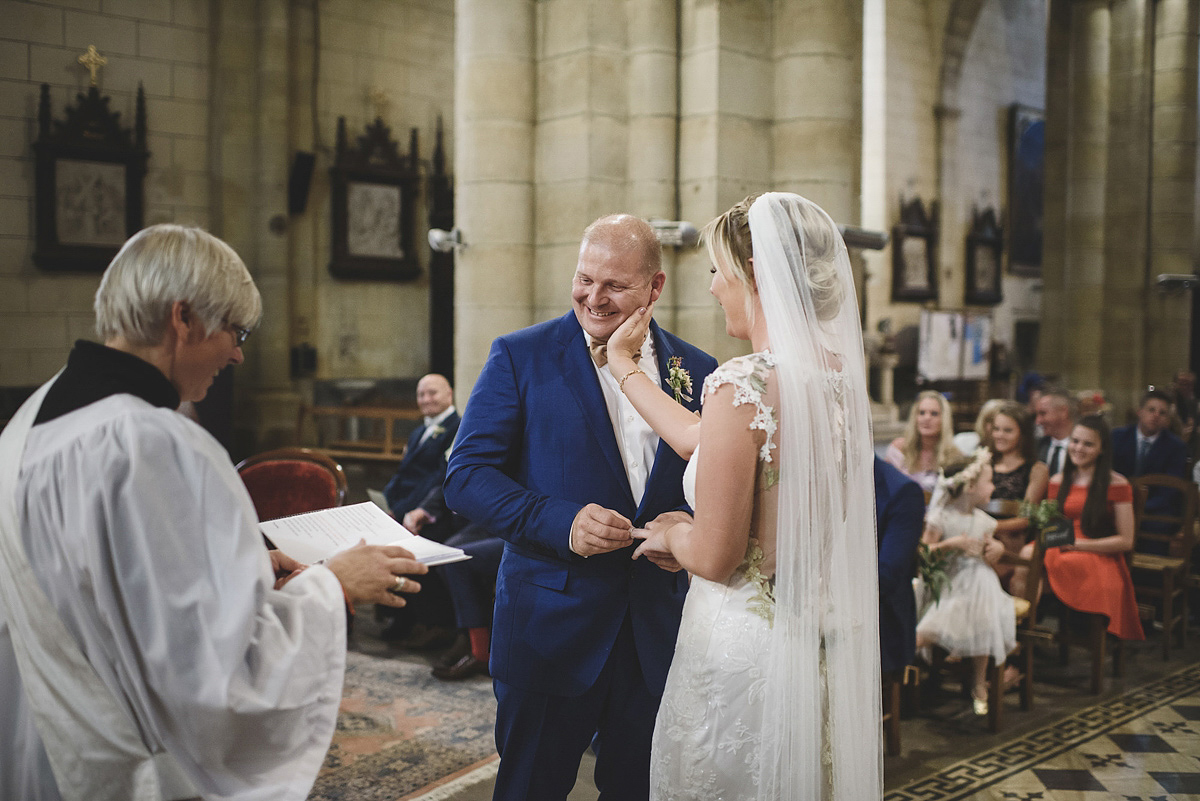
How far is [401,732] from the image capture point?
3.95 meters

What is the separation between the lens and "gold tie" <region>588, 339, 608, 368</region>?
7.60 ft

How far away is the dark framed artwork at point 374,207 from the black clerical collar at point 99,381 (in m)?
8.84

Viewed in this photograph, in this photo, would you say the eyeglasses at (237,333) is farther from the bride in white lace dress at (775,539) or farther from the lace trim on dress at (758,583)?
the lace trim on dress at (758,583)

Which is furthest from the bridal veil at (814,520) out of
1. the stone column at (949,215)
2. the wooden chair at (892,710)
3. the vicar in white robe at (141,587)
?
the stone column at (949,215)

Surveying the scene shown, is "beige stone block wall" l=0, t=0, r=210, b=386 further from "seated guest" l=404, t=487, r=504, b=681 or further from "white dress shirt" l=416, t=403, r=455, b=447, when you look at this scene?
"seated guest" l=404, t=487, r=504, b=681

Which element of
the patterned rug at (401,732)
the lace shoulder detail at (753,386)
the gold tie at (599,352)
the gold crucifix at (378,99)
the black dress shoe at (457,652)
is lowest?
the patterned rug at (401,732)

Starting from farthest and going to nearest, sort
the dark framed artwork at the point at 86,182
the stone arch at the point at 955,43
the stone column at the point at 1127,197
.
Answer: the stone arch at the point at 955,43
the stone column at the point at 1127,197
the dark framed artwork at the point at 86,182

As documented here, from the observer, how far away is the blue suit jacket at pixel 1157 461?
5777 millimetres

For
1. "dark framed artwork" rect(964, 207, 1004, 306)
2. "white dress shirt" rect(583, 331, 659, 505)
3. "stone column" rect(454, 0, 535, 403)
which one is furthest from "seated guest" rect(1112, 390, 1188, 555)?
"dark framed artwork" rect(964, 207, 1004, 306)

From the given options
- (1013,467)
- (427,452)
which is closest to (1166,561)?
(1013,467)

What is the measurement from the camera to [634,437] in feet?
7.80

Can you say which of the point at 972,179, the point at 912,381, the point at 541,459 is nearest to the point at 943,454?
the point at 541,459

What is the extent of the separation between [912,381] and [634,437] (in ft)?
36.9

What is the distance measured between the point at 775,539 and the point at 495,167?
3.58 metres
